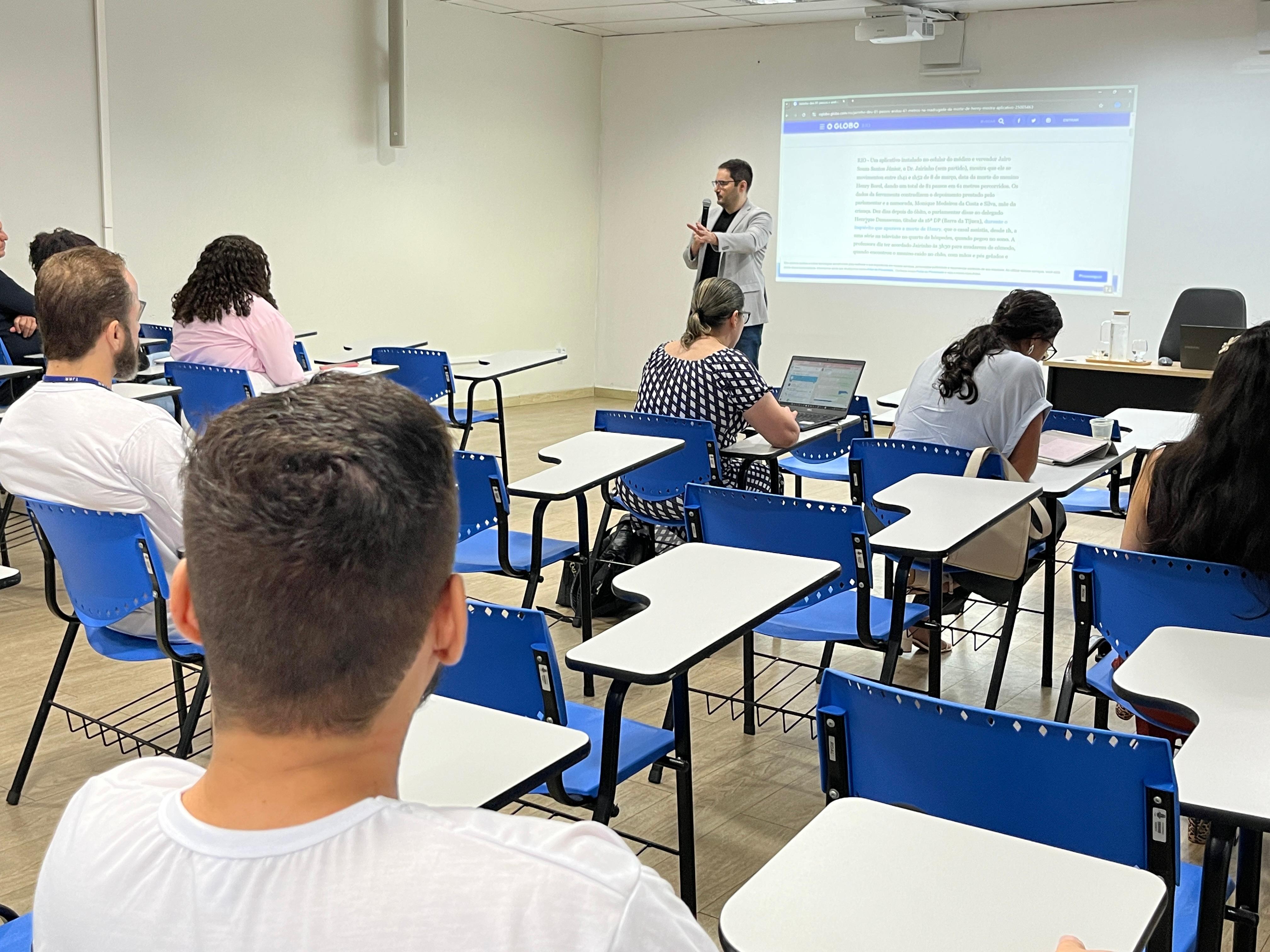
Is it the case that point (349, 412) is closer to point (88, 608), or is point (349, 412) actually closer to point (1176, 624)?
point (1176, 624)

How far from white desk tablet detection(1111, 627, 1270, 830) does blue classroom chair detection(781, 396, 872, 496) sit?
→ 248 cm

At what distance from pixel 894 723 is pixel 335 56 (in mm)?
7054

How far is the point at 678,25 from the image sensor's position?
8.84 meters

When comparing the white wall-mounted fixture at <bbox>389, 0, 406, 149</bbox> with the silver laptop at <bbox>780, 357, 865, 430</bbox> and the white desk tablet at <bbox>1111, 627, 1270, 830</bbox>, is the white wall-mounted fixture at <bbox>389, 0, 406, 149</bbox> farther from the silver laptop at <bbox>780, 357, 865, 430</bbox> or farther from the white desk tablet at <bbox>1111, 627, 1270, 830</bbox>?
the white desk tablet at <bbox>1111, 627, 1270, 830</bbox>

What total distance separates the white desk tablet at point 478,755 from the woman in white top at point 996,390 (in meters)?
2.19

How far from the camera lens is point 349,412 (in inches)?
31.9

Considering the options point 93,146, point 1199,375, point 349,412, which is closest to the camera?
point 349,412

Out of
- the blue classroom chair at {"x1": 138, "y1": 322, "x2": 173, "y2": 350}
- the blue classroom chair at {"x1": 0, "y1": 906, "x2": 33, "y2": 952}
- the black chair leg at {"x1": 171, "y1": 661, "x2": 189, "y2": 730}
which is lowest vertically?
the black chair leg at {"x1": 171, "y1": 661, "x2": 189, "y2": 730}

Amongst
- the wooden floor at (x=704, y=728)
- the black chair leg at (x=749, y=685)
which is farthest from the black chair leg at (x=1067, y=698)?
the black chair leg at (x=749, y=685)

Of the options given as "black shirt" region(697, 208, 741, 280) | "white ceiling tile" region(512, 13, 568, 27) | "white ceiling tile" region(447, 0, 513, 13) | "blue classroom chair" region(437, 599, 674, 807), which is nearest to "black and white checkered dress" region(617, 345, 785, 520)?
"blue classroom chair" region(437, 599, 674, 807)

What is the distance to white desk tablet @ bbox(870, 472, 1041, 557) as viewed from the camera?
2.57m

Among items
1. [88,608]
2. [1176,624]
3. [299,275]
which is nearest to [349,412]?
[1176,624]

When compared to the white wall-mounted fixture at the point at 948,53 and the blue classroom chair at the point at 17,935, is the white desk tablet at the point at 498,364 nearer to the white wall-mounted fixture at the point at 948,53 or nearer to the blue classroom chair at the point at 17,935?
the white wall-mounted fixture at the point at 948,53

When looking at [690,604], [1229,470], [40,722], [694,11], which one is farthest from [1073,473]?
[694,11]
